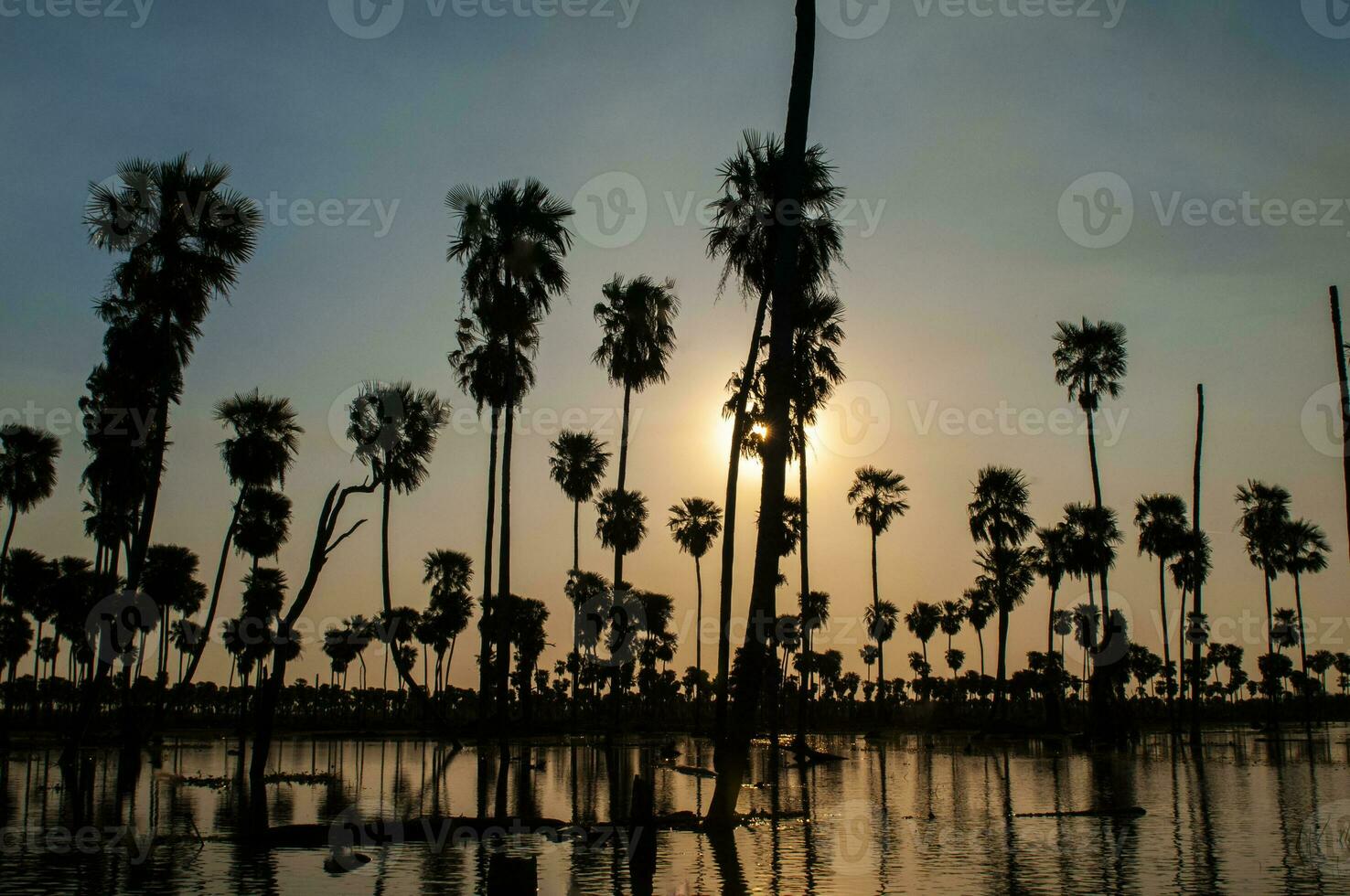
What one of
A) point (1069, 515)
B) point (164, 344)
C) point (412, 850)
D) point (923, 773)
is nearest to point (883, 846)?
point (412, 850)

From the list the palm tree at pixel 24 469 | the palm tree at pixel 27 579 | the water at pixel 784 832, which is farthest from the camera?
the palm tree at pixel 27 579

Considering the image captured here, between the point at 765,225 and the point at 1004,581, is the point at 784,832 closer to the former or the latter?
the point at 765,225

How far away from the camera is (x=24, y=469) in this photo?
5391cm

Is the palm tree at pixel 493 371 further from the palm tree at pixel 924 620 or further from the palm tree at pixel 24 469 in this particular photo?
the palm tree at pixel 924 620

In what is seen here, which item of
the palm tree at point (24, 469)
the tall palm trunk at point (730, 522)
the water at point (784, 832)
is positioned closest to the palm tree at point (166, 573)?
the palm tree at point (24, 469)

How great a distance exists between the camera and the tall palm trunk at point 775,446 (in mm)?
17875

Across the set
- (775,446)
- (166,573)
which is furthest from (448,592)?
(775,446)

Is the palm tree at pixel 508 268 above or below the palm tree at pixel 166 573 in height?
above

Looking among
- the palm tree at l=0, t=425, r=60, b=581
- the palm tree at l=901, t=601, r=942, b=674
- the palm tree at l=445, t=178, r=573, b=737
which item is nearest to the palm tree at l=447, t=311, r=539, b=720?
the palm tree at l=445, t=178, r=573, b=737

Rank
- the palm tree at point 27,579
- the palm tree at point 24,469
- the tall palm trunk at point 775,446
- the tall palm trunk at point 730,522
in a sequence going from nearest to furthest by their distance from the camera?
the tall palm trunk at point 775,446
the tall palm trunk at point 730,522
the palm tree at point 24,469
the palm tree at point 27,579

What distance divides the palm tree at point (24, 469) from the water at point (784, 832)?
58.4ft

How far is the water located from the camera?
577 inches

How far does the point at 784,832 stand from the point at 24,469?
158 ft

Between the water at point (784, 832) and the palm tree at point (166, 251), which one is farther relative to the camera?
the palm tree at point (166, 251)
